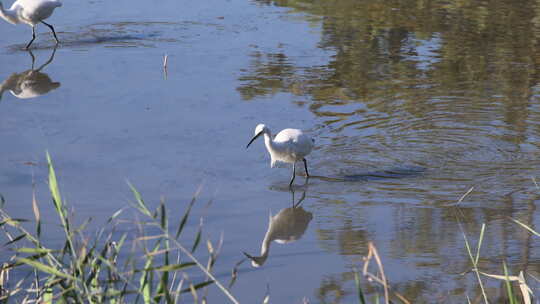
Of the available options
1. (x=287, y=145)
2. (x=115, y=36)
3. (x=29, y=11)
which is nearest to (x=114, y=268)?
(x=287, y=145)

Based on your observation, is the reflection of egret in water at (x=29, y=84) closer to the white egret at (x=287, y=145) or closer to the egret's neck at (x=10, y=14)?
the egret's neck at (x=10, y=14)

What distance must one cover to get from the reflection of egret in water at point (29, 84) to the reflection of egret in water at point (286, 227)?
4412mm

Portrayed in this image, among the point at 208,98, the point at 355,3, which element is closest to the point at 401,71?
the point at 208,98

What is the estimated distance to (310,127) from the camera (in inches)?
352

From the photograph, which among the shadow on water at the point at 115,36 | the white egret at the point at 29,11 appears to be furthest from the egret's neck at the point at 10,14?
the shadow on water at the point at 115,36

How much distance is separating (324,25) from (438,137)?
5344 millimetres

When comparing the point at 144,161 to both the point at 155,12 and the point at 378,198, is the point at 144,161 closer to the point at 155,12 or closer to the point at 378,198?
the point at 378,198

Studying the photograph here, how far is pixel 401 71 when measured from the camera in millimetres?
11109

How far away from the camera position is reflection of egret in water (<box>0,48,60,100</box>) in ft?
33.1

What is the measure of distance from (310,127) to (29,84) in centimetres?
381

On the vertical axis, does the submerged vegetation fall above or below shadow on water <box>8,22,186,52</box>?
above

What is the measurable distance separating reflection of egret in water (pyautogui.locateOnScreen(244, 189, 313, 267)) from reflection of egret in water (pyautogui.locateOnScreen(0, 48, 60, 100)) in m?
4.41

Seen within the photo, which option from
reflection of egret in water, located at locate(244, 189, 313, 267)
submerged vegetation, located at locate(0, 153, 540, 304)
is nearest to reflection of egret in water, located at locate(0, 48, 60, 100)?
submerged vegetation, located at locate(0, 153, 540, 304)

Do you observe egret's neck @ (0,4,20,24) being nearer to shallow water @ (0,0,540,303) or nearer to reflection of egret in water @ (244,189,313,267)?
shallow water @ (0,0,540,303)
